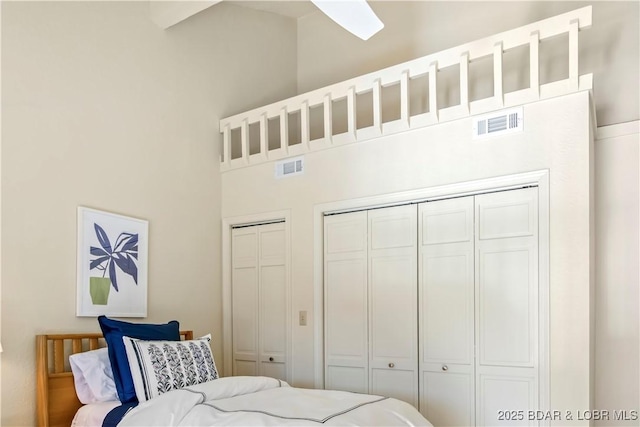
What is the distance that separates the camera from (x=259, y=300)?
440 centimetres

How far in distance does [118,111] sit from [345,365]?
88.3 inches

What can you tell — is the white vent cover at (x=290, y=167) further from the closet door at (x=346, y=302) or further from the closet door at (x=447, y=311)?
the closet door at (x=447, y=311)

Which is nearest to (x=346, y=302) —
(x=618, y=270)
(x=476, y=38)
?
(x=618, y=270)

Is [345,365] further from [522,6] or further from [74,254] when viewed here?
[522,6]

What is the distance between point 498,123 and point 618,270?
1123mm

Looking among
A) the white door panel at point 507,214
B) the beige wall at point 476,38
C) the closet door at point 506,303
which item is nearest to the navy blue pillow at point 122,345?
the closet door at point 506,303

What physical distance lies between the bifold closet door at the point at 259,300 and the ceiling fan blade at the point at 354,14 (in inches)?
83.4

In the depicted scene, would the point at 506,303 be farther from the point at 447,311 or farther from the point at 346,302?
the point at 346,302

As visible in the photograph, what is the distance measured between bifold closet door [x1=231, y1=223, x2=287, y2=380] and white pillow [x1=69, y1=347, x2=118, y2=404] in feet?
4.42

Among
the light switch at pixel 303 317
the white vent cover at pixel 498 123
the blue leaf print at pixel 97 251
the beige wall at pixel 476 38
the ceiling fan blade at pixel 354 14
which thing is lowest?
the light switch at pixel 303 317

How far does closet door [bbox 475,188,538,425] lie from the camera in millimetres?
3201

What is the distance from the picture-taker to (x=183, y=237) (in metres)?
4.28

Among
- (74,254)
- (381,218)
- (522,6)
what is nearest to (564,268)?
(381,218)

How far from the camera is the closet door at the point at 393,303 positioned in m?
3.68
